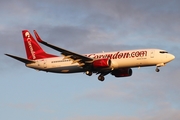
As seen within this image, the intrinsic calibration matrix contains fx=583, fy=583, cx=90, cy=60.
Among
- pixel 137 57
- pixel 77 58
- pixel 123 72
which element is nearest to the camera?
pixel 137 57

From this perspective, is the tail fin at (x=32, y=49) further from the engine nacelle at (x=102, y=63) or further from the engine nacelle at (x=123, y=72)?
the engine nacelle at (x=123, y=72)

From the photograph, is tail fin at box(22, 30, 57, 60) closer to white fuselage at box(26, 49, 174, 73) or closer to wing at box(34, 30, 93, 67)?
wing at box(34, 30, 93, 67)

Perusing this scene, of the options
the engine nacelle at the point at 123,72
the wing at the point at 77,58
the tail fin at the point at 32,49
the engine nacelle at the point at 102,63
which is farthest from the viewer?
the tail fin at the point at 32,49

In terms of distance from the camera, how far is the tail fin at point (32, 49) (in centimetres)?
9806

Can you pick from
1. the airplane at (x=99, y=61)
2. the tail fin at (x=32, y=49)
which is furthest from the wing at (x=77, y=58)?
the tail fin at (x=32, y=49)

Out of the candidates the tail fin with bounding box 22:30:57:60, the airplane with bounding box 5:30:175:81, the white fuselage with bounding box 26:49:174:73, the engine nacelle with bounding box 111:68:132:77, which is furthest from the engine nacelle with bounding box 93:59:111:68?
the tail fin with bounding box 22:30:57:60

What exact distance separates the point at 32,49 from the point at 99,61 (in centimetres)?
1558

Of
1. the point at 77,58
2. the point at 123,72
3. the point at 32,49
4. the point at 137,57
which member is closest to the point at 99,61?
the point at 77,58

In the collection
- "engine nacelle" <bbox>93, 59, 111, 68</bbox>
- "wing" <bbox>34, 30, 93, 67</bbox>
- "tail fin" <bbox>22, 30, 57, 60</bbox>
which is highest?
"tail fin" <bbox>22, 30, 57, 60</bbox>

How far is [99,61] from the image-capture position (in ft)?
294

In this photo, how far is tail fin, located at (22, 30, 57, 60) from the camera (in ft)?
322

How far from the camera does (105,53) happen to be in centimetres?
9181

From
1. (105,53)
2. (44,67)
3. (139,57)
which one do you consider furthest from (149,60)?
(44,67)

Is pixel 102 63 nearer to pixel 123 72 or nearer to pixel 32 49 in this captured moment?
pixel 123 72
